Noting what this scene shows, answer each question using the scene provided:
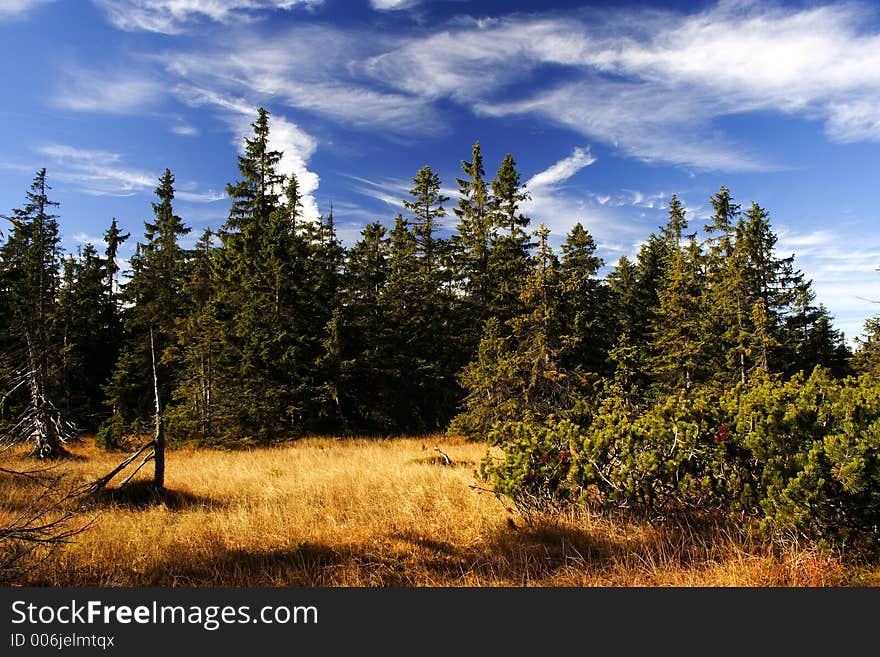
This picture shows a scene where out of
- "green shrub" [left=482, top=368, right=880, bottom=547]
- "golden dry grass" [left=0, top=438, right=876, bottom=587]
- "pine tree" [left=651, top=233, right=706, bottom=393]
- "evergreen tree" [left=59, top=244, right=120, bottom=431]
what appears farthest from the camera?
"evergreen tree" [left=59, top=244, right=120, bottom=431]

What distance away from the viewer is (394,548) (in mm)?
5855

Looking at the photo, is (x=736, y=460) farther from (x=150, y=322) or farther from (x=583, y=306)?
(x=150, y=322)

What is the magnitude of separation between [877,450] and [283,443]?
66.1 ft

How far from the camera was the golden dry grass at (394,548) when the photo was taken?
4.91 meters

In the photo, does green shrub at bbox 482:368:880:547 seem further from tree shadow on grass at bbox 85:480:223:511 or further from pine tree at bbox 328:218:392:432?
pine tree at bbox 328:218:392:432

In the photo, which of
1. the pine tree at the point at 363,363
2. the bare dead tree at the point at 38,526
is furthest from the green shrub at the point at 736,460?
the pine tree at the point at 363,363

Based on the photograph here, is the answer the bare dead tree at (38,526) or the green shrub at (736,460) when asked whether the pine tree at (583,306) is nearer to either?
the green shrub at (736,460)

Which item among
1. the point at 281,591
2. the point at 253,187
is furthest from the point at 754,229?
the point at 281,591

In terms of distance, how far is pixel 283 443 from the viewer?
20.7 meters

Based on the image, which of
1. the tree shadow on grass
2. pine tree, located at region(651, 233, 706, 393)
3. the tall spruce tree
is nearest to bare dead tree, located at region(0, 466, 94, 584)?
the tree shadow on grass

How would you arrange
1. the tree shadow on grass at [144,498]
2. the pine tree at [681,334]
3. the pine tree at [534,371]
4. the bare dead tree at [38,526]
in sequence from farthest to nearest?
1. the pine tree at [681,334]
2. the pine tree at [534,371]
3. the tree shadow on grass at [144,498]
4. the bare dead tree at [38,526]

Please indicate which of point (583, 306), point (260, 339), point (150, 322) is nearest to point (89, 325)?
point (150, 322)

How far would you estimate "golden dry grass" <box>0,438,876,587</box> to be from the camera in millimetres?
4906

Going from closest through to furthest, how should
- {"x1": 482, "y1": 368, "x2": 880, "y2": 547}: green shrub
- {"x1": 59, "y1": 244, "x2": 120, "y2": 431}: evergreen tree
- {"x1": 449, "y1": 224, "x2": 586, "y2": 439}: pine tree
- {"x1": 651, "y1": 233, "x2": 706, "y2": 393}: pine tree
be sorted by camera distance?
{"x1": 482, "y1": 368, "x2": 880, "y2": 547}: green shrub, {"x1": 449, "y1": 224, "x2": 586, "y2": 439}: pine tree, {"x1": 651, "y1": 233, "x2": 706, "y2": 393}: pine tree, {"x1": 59, "y1": 244, "x2": 120, "y2": 431}: evergreen tree
